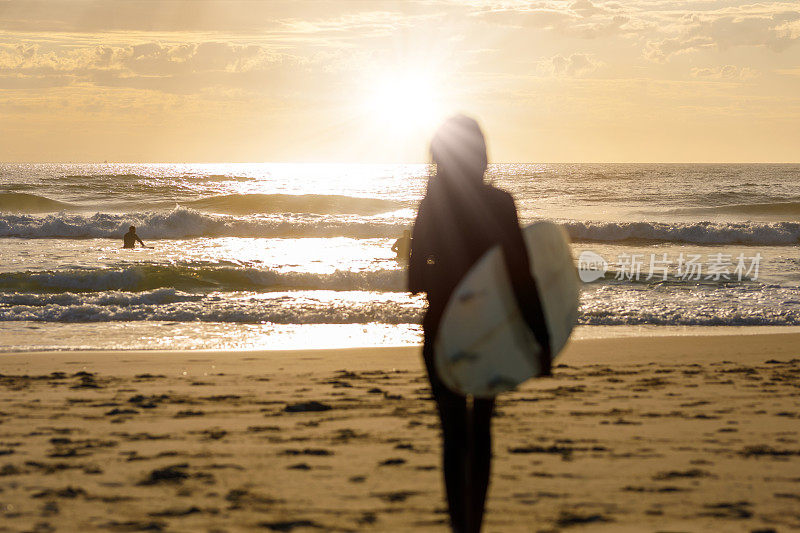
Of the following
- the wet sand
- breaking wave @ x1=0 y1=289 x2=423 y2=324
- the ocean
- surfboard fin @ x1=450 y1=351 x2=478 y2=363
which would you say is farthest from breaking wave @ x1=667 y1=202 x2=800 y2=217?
surfboard fin @ x1=450 y1=351 x2=478 y2=363

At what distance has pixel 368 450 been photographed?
4379mm

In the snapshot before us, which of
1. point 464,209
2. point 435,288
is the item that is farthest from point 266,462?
point 464,209

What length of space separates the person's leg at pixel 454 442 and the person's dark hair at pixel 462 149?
687mm

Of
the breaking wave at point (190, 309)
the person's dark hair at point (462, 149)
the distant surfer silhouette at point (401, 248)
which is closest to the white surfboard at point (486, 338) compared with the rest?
the person's dark hair at point (462, 149)

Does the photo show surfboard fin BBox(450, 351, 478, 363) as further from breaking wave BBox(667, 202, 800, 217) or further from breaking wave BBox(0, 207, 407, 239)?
breaking wave BBox(667, 202, 800, 217)

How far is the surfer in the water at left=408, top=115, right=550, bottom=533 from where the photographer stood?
9.44 ft

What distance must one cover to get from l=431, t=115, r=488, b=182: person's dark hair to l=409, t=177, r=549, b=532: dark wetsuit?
0.04 meters

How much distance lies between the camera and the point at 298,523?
329 cm

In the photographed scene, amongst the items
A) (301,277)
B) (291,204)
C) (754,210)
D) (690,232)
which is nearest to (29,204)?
(291,204)

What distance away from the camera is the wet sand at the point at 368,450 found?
3.39 metres

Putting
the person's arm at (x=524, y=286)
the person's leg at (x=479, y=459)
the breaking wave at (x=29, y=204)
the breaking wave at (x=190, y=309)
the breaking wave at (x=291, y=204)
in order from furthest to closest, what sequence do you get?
the breaking wave at (x=291, y=204) < the breaking wave at (x=29, y=204) < the breaking wave at (x=190, y=309) < the person's leg at (x=479, y=459) < the person's arm at (x=524, y=286)

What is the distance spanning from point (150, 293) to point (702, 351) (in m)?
8.80

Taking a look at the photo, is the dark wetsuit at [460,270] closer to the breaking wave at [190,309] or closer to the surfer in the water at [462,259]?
the surfer in the water at [462,259]

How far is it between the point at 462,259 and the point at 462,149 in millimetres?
421
